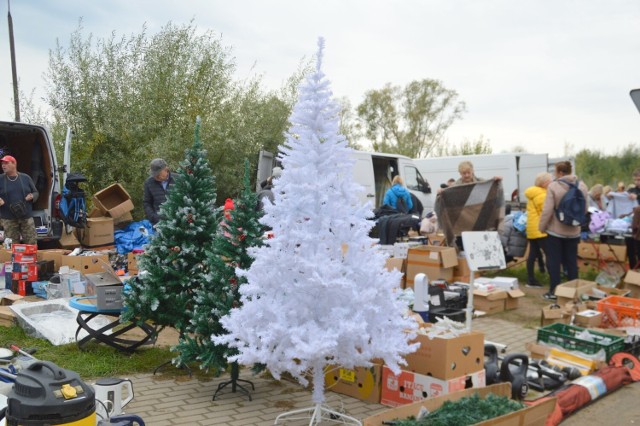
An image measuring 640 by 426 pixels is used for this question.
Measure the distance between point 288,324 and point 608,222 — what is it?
8692 mm

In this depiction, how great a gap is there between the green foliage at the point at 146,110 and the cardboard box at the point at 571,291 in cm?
912

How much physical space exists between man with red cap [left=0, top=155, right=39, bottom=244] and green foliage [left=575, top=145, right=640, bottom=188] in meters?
28.8

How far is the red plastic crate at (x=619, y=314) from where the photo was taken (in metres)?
7.05

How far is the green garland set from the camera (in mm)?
3520

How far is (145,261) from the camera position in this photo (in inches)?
217

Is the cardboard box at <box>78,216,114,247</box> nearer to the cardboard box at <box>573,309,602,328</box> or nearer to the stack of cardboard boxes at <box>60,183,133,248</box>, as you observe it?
the stack of cardboard boxes at <box>60,183,133,248</box>

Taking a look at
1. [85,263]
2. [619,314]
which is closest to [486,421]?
[619,314]

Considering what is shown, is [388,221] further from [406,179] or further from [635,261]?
[406,179]

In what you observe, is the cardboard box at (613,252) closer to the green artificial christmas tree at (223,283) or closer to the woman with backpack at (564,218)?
the woman with backpack at (564,218)

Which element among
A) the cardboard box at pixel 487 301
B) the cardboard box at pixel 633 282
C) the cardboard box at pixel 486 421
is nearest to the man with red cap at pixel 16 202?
the cardboard box at pixel 487 301

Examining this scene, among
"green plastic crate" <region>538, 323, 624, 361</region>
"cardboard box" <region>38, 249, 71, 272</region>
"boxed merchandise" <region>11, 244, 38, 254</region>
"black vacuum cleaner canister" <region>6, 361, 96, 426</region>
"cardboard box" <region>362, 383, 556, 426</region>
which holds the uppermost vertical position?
"boxed merchandise" <region>11, 244, 38, 254</region>

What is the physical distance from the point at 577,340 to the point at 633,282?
370cm

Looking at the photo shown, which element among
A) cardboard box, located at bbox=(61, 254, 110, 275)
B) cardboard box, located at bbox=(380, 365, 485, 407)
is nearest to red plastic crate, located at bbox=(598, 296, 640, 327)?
cardboard box, located at bbox=(380, 365, 485, 407)

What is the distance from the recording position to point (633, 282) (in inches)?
352
